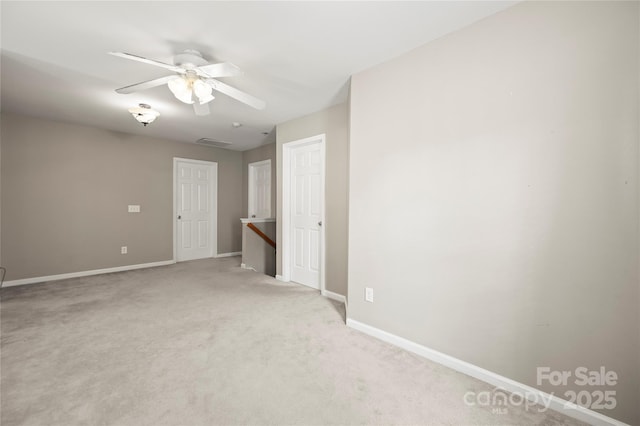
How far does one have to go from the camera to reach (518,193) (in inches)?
67.2

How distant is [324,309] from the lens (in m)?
3.10

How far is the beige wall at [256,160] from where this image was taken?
569 cm

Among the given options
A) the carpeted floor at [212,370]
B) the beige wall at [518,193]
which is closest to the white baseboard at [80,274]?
the carpeted floor at [212,370]

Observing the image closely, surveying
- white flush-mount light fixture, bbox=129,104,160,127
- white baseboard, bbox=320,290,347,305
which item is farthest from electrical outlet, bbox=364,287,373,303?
Result: white flush-mount light fixture, bbox=129,104,160,127

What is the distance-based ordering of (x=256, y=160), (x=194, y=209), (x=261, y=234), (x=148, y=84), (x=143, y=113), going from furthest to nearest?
1. (x=256, y=160)
2. (x=194, y=209)
3. (x=261, y=234)
4. (x=143, y=113)
5. (x=148, y=84)

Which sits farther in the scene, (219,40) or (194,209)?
(194,209)

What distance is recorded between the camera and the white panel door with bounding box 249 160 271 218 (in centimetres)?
593

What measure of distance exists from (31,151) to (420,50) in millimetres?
5482

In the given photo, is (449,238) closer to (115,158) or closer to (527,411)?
(527,411)

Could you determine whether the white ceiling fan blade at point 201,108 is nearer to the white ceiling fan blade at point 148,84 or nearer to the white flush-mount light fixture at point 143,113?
the white ceiling fan blade at point 148,84

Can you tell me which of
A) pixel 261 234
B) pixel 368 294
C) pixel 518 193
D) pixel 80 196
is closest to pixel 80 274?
pixel 80 196

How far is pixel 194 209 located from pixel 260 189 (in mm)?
1492

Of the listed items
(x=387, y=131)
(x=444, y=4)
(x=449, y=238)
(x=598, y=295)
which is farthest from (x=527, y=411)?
(x=444, y=4)

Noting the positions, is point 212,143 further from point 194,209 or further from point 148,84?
point 148,84
